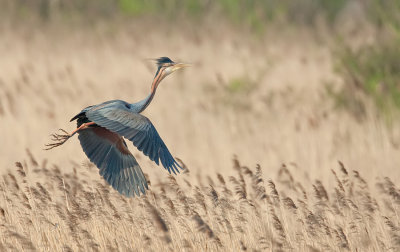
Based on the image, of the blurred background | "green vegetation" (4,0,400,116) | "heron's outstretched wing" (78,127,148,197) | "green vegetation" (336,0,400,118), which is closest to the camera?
"heron's outstretched wing" (78,127,148,197)

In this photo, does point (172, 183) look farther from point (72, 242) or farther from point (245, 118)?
point (245, 118)

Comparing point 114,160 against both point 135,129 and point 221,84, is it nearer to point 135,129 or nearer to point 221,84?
point 135,129

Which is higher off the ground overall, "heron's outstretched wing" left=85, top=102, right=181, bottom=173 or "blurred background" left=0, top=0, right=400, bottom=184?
"blurred background" left=0, top=0, right=400, bottom=184

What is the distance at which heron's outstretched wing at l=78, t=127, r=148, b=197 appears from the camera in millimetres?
5445

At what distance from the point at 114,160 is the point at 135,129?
448 mm

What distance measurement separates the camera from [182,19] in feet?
57.3

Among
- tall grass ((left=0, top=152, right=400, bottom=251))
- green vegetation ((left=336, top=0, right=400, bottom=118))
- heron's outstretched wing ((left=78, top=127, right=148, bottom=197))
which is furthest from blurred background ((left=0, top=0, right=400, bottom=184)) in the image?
tall grass ((left=0, top=152, right=400, bottom=251))

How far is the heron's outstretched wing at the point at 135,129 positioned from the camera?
16.9 ft

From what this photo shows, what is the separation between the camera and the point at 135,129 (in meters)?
5.26

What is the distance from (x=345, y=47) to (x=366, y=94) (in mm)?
706

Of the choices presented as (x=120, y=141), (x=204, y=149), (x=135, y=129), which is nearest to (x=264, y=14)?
(x=204, y=149)

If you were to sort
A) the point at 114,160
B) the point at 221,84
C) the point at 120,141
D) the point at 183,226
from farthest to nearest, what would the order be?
the point at 221,84 → the point at 120,141 → the point at 114,160 → the point at 183,226

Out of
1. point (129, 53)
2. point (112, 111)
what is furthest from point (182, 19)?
point (112, 111)

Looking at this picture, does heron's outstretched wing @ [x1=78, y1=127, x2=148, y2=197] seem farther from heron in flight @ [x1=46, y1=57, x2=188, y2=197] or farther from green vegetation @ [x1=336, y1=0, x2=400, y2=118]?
green vegetation @ [x1=336, y1=0, x2=400, y2=118]
